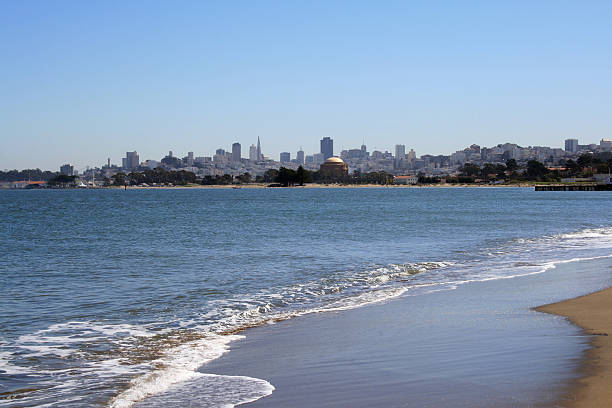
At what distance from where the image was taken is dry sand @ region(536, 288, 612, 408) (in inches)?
216

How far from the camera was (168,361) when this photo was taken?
8227 millimetres

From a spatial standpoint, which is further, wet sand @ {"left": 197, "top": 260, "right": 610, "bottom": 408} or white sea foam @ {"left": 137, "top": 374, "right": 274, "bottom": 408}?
→ white sea foam @ {"left": 137, "top": 374, "right": 274, "bottom": 408}

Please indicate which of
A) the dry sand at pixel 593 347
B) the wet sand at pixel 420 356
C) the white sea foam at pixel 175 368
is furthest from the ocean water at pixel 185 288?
the dry sand at pixel 593 347

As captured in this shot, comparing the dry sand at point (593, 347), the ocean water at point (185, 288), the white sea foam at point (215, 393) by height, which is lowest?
the ocean water at point (185, 288)

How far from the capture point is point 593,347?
295 inches

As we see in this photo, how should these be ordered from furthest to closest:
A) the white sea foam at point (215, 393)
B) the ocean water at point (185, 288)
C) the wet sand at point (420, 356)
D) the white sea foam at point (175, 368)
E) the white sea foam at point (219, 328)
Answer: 1. the ocean water at point (185, 288)
2. the white sea foam at point (219, 328)
3. the white sea foam at point (175, 368)
4. the white sea foam at point (215, 393)
5. the wet sand at point (420, 356)

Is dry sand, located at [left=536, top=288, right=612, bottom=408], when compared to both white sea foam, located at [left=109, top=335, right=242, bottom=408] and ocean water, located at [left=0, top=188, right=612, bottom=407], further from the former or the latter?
white sea foam, located at [left=109, top=335, right=242, bottom=408]

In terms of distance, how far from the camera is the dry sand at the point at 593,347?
18.0ft

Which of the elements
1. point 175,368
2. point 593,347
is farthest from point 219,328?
point 593,347

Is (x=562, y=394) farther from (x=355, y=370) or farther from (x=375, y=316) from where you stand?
(x=375, y=316)

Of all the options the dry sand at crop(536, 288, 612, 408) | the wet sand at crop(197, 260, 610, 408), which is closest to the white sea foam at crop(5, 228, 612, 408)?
the wet sand at crop(197, 260, 610, 408)

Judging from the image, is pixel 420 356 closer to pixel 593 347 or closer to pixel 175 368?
pixel 593 347

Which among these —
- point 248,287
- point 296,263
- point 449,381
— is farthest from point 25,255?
point 449,381

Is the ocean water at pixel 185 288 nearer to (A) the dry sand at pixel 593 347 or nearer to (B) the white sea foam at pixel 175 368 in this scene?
(B) the white sea foam at pixel 175 368
